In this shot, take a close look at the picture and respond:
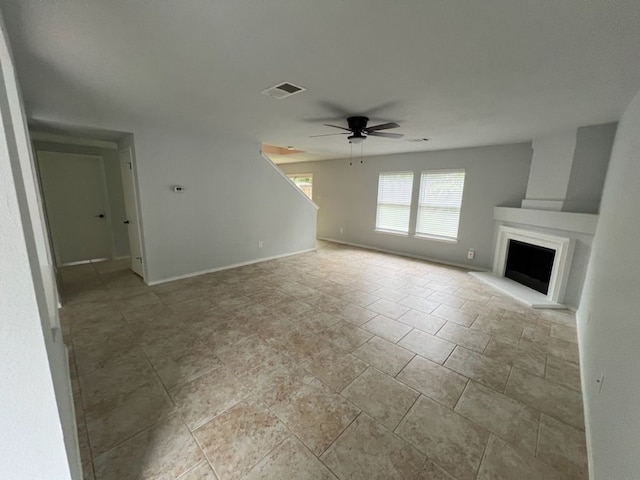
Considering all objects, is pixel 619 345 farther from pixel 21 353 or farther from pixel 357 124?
pixel 357 124

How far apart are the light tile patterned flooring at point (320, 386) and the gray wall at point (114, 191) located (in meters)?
1.87

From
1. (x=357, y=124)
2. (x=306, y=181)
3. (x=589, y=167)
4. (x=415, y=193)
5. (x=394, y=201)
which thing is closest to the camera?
(x=357, y=124)

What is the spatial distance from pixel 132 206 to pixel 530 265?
6.52 meters

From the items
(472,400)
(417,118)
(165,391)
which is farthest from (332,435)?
(417,118)

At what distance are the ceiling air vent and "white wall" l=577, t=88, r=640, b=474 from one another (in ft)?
8.34

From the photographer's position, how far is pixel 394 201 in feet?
20.6

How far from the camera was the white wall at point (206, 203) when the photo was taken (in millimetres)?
3889

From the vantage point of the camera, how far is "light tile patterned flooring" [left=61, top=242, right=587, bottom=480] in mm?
1479

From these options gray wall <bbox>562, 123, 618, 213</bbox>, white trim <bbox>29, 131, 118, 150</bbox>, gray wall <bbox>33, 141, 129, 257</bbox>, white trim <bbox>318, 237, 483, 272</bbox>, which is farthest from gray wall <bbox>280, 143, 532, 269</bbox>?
white trim <bbox>29, 131, 118, 150</bbox>

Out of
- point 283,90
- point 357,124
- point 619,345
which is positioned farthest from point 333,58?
point 619,345

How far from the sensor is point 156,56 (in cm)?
183

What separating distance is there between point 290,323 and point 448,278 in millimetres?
3167

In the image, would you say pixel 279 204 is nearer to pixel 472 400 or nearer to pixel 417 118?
pixel 417 118

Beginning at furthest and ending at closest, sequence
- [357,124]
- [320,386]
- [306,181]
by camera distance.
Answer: [306,181] < [357,124] < [320,386]
